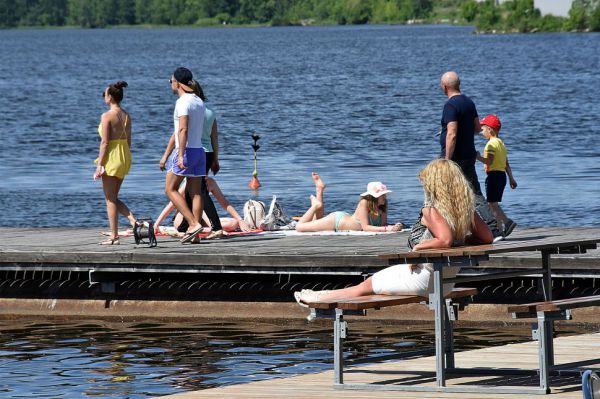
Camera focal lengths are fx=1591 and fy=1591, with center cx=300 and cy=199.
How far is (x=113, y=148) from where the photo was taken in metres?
14.0

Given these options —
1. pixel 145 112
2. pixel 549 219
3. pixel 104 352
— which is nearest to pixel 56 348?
pixel 104 352

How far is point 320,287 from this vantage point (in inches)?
522

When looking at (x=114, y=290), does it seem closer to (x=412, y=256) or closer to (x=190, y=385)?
(x=190, y=385)

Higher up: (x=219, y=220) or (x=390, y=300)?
(x=219, y=220)

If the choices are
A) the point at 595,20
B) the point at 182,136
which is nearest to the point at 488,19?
the point at 595,20

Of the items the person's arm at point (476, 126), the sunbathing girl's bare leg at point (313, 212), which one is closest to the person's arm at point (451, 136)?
the person's arm at point (476, 126)

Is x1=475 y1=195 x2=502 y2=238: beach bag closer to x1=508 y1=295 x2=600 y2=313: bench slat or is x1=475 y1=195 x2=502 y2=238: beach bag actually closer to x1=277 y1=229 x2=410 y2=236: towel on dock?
x1=277 y1=229 x2=410 y2=236: towel on dock

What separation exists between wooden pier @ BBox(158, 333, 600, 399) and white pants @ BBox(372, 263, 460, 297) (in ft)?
1.80

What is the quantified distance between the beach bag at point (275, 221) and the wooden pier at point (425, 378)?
5.20 m

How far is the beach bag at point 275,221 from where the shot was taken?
1552 centimetres

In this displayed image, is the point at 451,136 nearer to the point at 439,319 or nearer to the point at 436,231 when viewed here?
the point at 436,231

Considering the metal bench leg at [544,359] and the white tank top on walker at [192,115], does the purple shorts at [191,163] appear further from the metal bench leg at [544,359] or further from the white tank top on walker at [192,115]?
the metal bench leg at [544,359]

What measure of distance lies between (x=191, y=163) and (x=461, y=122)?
8.11 feet

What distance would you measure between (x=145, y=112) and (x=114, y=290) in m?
40.6
